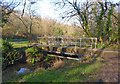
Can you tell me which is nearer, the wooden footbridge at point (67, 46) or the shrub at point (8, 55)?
the shrub at point (8, 55)

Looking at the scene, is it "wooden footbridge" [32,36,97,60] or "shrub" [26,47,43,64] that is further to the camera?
"shrub" [26,47,43,64]

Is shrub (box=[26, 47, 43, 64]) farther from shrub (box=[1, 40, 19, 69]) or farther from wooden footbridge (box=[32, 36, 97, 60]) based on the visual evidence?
shrub (box=[1, 40, 19, 69])

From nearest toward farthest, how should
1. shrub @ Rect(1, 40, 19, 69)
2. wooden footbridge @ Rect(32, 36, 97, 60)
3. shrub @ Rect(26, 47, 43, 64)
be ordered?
shrub @ Rect(1, 40, 19, 69)
wooden footbridge @ Rect(32, 36, 97, 60)
shrub @ Rect(26, 47, 43, 64)

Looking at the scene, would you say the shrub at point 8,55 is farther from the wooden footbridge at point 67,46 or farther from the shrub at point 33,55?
the wooden footbridge at point 67,46

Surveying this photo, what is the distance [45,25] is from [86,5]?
970 centimetres

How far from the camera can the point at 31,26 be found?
29.2 metres

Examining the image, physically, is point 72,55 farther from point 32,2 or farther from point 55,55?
point 32,2

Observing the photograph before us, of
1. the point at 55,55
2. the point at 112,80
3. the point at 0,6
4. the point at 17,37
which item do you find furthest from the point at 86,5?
the point at 112,80

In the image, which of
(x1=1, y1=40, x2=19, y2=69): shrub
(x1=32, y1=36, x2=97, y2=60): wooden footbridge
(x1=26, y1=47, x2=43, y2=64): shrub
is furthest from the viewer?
(x1=26, y1=47, x2=43, y2=64): shrub

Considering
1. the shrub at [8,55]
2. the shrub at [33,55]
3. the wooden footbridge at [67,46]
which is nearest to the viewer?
the shrub at [8,55]

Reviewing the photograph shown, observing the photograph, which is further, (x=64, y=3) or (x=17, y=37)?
(x=17, y=37)

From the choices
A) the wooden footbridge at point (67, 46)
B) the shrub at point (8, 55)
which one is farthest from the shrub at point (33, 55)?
the shrub at point (8, 55)

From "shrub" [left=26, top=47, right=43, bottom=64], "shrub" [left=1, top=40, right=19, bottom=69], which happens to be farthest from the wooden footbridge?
"shrub" [left=1, top=40, right=19, bottom=69]

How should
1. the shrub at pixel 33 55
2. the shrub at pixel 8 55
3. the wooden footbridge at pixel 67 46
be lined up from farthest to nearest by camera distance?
the shrub at pixel 33 55
the wooden footbridge at pixel 67 46
the shrub at pixel 8 55
